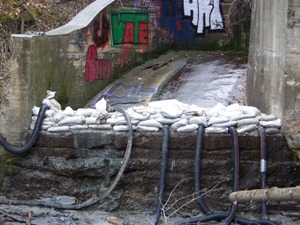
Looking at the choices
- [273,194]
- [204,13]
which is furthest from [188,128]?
[204,13]

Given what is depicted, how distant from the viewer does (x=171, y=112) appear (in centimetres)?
841

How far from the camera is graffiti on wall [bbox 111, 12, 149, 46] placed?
11062mm

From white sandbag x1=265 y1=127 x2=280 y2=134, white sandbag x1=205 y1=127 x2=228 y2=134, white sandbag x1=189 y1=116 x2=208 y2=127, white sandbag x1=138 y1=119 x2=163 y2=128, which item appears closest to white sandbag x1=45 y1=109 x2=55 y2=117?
white sandbag x1=138 y1=119 x2=163 y2=128

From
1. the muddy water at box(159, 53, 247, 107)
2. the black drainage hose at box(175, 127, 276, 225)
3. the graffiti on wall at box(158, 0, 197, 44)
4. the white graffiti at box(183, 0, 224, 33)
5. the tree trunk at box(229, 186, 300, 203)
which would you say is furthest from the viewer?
the white graffiti at box(183, 0, 224, 33)

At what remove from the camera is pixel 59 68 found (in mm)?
9359

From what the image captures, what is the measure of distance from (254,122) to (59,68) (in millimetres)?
3142

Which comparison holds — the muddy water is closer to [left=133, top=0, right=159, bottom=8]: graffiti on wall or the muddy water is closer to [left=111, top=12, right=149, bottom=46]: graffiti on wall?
[left=111, top=12, right=149, bottom=46]: graffiti on wall

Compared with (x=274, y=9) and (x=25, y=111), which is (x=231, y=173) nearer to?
(x=274, y=9)

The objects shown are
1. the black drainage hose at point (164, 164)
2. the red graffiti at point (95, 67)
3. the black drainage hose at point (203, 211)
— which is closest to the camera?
the black drainage hose at point (203, 211)

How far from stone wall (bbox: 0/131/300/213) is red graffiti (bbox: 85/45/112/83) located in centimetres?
194

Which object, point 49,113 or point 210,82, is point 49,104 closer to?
point 49,113

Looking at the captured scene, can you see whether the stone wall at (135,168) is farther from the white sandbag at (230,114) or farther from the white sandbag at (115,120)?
the white sandbag at (230,114)

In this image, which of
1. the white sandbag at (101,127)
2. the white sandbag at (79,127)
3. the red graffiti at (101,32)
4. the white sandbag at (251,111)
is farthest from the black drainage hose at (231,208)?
the red graffiti at (101,32)

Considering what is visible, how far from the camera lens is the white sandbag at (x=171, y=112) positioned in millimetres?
8367
